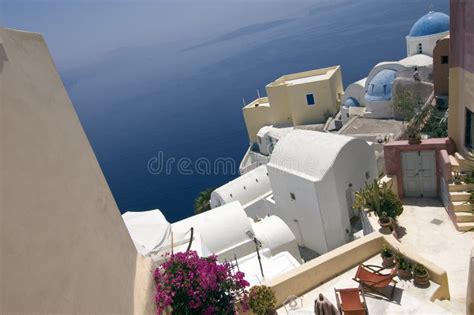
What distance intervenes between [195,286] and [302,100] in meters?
36.0

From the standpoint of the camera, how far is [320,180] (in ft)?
52.8

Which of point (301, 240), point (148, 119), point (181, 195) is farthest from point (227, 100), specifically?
point (301, 240)

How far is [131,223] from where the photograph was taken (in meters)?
18.9

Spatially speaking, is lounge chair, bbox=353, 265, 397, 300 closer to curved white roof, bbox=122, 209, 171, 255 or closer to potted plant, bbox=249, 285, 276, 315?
potted plant, bbox=249, 285, 276, 315

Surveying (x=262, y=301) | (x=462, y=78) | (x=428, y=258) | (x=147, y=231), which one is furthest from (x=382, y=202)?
(x=147, y=231)

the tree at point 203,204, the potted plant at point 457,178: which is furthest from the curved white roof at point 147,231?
the tree at point 203,204

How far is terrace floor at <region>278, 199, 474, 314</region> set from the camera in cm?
841

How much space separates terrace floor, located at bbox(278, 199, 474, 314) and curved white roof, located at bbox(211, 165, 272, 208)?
14.5 meters

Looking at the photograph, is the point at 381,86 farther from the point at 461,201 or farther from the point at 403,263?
the point at 403,263

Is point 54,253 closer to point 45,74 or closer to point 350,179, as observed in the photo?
point 45,74

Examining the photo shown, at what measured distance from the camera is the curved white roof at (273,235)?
17547 millimetres

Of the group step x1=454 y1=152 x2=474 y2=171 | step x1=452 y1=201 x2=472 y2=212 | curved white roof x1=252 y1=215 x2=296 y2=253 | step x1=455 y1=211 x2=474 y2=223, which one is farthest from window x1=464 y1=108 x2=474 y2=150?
curved white roof x1=252 y1=215 x2=296 y2=253

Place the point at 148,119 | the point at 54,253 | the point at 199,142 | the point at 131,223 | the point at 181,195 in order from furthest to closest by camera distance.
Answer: the point at 148,119, the point at 199,142, the point at 181,195, the point at 131,223, the point at 54,253

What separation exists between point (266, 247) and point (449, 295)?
9.29 m
